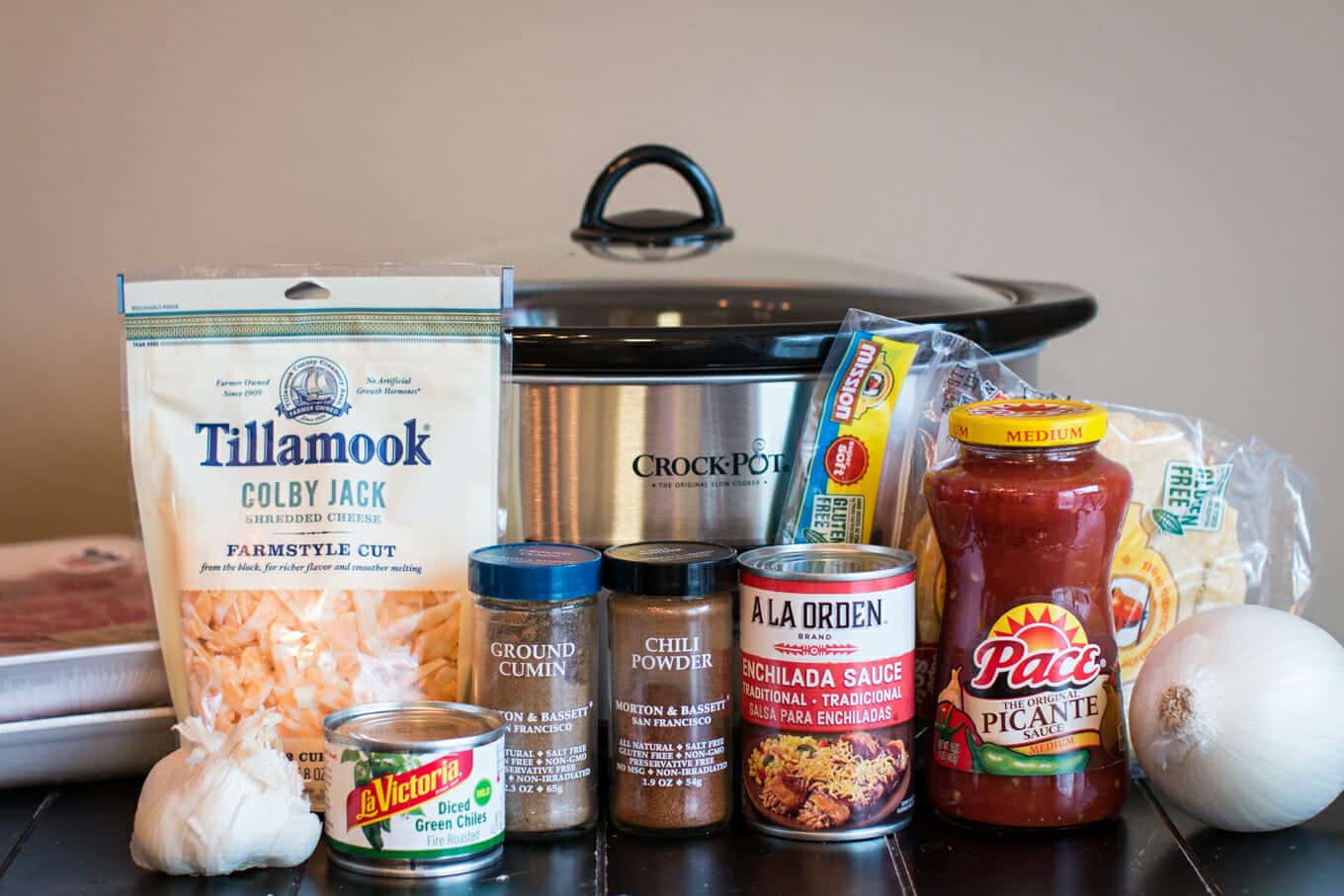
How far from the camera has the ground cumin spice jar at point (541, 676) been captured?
0.83 metres

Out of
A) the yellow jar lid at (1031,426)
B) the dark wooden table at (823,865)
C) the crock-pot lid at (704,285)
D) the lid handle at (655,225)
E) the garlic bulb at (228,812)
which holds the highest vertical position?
the lid handle at (655,225)

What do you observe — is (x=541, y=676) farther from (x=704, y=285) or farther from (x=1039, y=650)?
(x=704, y=285)

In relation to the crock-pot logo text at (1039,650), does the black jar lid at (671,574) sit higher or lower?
higher

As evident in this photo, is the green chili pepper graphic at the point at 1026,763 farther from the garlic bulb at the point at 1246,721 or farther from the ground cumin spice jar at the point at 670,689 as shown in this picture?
the ground cumin spice jar at the point at 670,689

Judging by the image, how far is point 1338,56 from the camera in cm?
145

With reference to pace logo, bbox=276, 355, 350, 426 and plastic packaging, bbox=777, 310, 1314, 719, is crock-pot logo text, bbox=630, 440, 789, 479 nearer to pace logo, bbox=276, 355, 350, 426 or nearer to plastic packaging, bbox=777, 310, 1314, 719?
plastic packaging, bbox=777, 310, 1314, 719

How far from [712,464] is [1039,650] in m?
0.25

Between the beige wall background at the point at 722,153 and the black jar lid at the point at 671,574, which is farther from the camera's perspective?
the beige wall background at the point at 722,153

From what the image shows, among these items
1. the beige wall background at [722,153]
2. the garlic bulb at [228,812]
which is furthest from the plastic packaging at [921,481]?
the beige wall background at [722,153]

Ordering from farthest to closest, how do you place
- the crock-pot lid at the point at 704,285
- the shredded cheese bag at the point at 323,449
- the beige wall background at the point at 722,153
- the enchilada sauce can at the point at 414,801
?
the beige wall background at the point at 722,153 < the crock-pot lid at the point at 704,285 < the shredded cheese bag at the point at 323,449 < the enchilada sauce can at the point at 414,801

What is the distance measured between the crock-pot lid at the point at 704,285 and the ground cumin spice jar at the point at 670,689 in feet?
0.94

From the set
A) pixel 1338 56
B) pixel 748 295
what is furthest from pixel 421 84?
pixel 1338 56

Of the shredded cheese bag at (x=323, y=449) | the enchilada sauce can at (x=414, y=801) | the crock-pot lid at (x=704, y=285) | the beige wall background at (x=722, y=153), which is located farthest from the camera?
the beige wall background at (x=722, y=153)

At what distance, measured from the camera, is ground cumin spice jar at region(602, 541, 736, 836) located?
83cm
